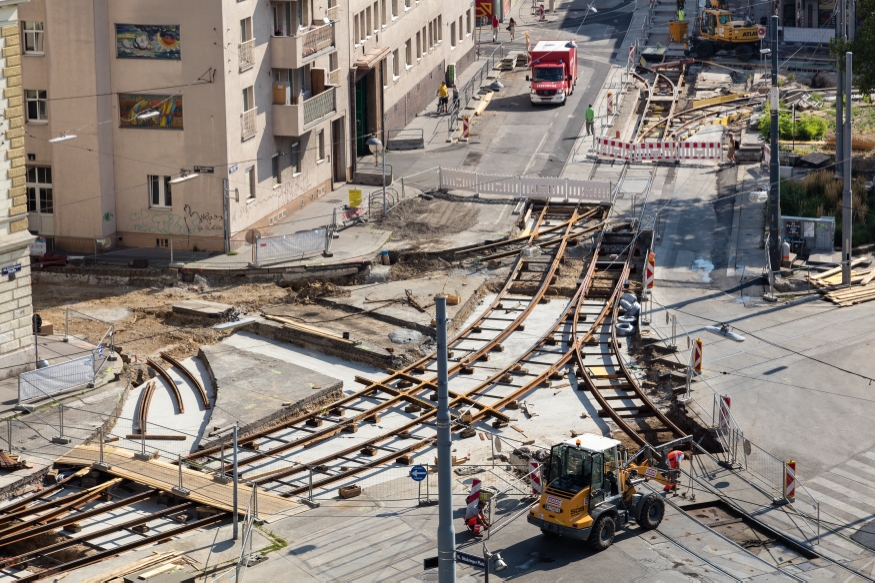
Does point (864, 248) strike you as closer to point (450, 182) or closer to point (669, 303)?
point (669, 303)

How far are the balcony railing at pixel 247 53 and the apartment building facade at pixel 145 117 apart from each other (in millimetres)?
44

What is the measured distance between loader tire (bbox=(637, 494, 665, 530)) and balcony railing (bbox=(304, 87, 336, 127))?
28.8 m

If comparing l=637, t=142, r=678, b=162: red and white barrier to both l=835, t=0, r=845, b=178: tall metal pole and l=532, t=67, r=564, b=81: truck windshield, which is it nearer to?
l=835, t=0, r=845, b=178: tall metal pole

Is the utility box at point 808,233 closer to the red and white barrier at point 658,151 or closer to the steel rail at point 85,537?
the red and white barrier at point 658,151

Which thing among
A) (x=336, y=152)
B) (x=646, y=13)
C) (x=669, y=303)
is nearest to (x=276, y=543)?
(x=669, y=303)

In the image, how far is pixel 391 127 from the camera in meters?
67.4

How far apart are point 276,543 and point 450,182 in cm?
3082

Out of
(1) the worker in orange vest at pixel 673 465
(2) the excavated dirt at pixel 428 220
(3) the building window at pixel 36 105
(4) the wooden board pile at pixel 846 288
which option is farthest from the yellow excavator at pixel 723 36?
(1) the worker in orange vest at pixel 673 465

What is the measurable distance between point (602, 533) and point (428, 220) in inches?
1057

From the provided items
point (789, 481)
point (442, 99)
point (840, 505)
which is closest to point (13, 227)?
point (789, 481)

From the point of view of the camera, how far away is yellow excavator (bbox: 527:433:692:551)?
94.1 ft

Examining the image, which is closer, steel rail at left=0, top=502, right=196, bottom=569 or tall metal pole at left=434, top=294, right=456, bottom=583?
tall metal pole at left=434, top=294, right=456, bottom=583

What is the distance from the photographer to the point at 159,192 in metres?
51.5

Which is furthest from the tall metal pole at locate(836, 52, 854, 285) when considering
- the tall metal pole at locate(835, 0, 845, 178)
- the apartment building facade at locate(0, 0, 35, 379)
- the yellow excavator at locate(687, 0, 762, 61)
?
the yellow excavator at locate(687, 0, 762, 61)
